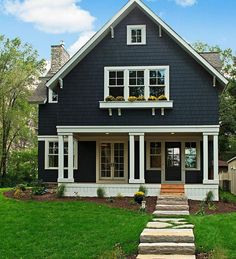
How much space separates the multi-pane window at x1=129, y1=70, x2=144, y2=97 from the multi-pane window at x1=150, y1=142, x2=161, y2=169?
3402 mm

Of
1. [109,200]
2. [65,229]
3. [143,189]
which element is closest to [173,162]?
[143,189]

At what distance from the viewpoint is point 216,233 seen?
13133 millimetres

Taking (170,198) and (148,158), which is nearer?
(170,198)

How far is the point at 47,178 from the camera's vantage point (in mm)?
25984

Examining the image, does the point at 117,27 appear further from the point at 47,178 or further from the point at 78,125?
the point at 47,178

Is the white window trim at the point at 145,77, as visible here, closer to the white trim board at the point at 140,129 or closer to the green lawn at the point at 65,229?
the white trim board at the point at 140,129

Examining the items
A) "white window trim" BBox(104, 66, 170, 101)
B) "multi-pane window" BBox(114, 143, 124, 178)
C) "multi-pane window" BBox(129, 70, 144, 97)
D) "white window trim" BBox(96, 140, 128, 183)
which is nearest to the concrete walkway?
"white window trim" BBox(104, 66, 170, 101)

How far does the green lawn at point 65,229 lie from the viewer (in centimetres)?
1215

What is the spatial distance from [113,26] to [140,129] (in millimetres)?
4746

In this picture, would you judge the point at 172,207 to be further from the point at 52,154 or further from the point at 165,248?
the point at 52,154

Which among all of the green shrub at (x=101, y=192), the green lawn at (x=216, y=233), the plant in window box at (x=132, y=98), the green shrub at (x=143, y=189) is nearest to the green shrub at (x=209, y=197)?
the green shrub at (x=143, y=189)

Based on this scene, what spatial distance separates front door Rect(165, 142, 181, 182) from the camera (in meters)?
23.0

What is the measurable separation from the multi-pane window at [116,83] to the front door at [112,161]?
3.45 metres

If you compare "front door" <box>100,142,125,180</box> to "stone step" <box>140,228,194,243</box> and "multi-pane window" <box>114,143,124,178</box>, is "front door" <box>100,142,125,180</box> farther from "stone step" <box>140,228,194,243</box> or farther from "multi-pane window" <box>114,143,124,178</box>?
"stone step" <box>140,228,194,243</box>
